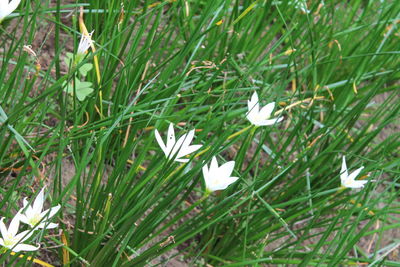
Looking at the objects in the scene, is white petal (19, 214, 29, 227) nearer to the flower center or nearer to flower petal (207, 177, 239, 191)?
the flower center

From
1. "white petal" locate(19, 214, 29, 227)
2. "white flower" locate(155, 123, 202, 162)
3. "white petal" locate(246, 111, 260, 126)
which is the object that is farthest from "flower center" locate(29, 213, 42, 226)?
"white petal" locate(246, 111, 260, 126)

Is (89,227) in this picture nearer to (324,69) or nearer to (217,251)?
(217,251)

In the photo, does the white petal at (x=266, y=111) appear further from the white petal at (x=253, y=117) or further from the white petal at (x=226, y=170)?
the white petal at (x=226, y=170)

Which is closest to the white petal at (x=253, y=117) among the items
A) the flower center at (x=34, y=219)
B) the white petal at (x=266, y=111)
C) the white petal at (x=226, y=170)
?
the white petal at (x=266, y=111)

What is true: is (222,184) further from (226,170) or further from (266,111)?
(266,111)

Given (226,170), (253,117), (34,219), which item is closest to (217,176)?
(226,170)

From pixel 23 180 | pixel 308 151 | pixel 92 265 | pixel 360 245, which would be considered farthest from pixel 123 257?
pixel 360 245

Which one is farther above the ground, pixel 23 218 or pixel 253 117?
pixel 253 117
